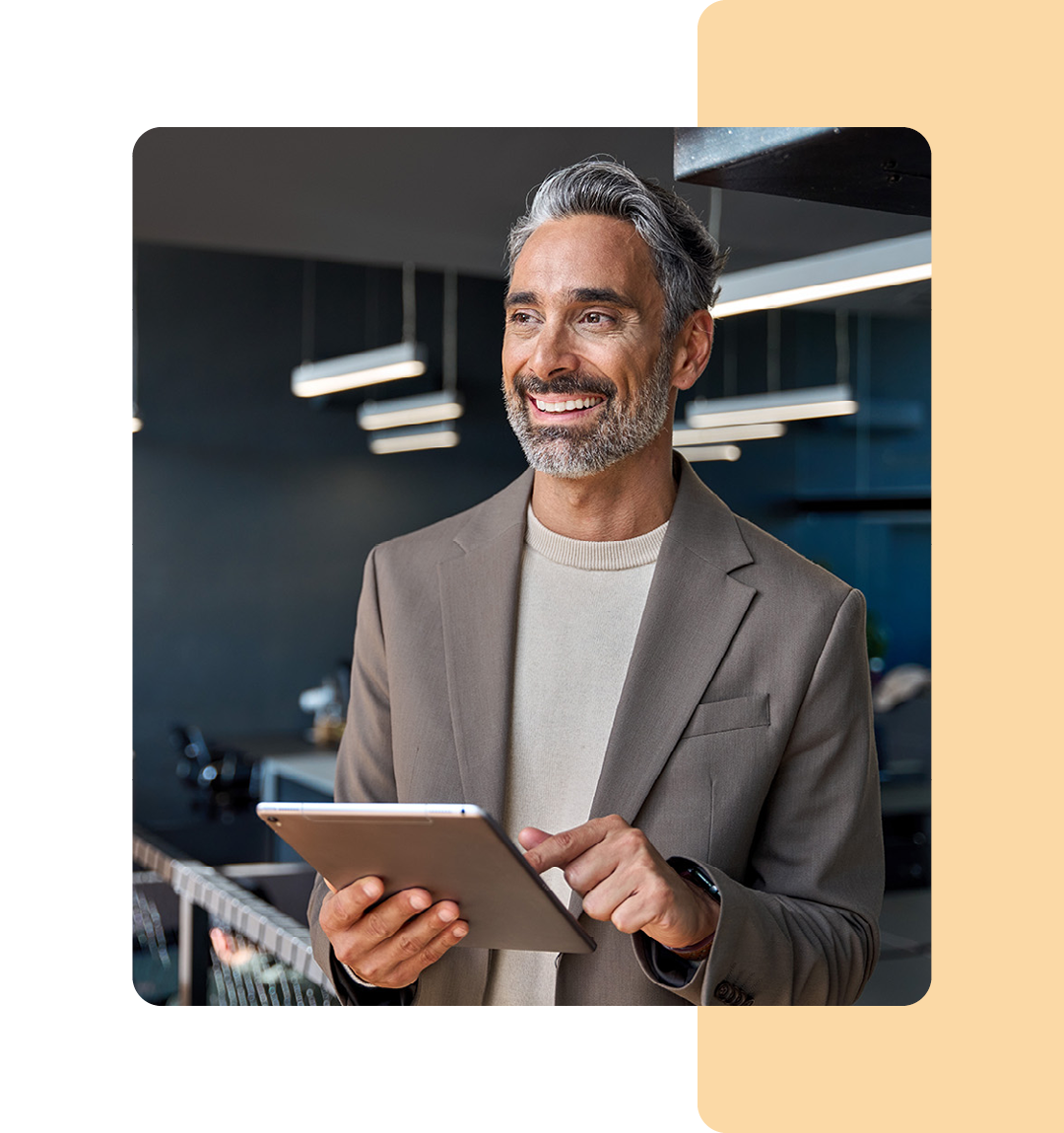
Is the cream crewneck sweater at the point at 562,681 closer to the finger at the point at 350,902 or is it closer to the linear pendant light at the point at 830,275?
the finger at the point at 350,902

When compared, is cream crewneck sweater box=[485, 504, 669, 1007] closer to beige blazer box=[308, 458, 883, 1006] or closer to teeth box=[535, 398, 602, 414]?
beige blazer box=[308, 458, 883, 1006]

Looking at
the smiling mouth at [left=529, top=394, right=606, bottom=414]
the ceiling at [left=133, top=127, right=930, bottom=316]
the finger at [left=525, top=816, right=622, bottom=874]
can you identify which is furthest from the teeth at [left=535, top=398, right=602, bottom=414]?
the finger at [left=525, top=816, right=622, bottom=874]

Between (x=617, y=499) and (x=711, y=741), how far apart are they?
1.36 ft

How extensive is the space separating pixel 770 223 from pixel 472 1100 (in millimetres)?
1776

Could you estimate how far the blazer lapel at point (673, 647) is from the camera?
5.99 ft

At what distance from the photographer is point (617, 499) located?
193cm

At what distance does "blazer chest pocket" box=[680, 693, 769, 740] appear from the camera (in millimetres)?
1836

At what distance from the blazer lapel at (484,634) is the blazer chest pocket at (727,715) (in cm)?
29

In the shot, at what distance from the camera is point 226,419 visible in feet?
25.0

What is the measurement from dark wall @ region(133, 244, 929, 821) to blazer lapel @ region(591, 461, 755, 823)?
15.4ft

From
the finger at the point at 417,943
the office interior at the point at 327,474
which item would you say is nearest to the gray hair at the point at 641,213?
the office interior at the point at 327,474

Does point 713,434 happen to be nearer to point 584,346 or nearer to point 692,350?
point 692,350

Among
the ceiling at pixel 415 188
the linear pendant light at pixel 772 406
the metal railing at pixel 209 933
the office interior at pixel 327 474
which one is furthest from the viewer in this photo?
the linear pendant light at pixel 772 406

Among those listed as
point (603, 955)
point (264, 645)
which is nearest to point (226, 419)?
point (264, 645)
